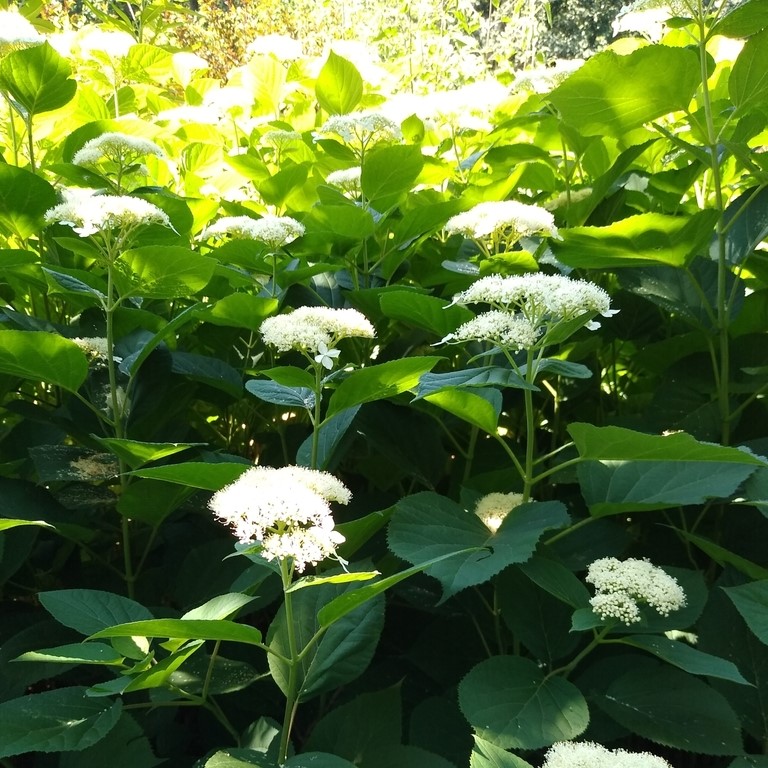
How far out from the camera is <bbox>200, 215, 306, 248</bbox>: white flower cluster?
126 cm

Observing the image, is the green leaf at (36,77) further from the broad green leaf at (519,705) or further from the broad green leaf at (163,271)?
the broad green leaf at (519,705)

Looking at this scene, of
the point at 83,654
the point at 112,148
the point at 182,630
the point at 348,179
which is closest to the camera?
the point at 182,630

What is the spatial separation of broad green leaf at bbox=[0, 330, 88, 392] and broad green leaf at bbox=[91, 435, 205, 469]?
0.14 meters

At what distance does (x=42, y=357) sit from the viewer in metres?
0.98

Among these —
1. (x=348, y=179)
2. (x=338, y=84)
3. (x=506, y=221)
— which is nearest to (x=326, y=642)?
(x=506, y=221)

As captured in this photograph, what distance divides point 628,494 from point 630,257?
0.38 metres

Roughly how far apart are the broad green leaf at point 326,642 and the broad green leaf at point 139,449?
0.21 meters

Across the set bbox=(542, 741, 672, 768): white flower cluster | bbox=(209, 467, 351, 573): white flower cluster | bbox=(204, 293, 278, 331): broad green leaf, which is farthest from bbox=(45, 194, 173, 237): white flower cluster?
bbox=(542, 741, 672, 768): white flower cluster

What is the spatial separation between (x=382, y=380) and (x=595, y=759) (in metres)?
0.44

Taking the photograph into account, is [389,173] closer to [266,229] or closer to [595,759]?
[266,229]

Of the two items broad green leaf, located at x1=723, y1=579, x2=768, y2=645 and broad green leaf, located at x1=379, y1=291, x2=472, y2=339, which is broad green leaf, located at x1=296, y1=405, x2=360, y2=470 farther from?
broad green leaf, located at x1=723, y1=579, x2=768, y2=645

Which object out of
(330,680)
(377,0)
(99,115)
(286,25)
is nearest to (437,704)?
(330,680)

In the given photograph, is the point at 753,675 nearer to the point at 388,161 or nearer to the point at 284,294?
the point at 284,294

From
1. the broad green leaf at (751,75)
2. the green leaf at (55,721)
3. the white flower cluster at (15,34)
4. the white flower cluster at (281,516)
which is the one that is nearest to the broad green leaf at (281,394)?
the white flower cluster at (281,516)
